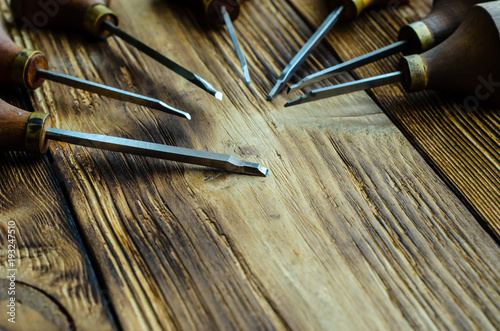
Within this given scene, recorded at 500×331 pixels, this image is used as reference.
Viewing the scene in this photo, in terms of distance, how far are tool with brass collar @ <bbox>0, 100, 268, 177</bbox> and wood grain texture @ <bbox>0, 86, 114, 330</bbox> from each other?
67 mm

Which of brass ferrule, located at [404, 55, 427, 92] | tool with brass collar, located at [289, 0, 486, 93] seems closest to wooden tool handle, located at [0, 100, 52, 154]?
tool with brass collar, located at [289, 0, 486, 93]

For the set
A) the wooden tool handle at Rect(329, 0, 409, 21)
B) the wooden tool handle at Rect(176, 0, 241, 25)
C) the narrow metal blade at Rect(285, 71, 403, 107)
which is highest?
the wooden tool handle at Rect(176, 0, 241, 25)

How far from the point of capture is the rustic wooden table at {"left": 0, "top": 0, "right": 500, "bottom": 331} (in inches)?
32.1

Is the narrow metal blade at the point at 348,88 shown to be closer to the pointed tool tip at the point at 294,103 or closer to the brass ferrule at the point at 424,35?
the pointed tool tip at the point at 294,103

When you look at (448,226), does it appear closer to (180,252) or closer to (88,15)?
(180,252)

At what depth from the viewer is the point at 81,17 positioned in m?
1.23

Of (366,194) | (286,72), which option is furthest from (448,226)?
(286,72)

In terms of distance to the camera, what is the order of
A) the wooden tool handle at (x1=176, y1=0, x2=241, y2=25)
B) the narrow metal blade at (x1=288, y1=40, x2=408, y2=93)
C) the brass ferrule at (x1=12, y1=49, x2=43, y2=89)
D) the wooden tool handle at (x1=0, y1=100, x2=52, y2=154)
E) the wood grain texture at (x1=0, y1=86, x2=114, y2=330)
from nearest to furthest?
1. the wood grain texture at (x1=0, y1=86, x2=114, y2=330)
2. the wooden tool handle at (x1=0, y1=100, x2=52, y2=154)
3. the brass ferrule at (x1=12, y1=49, x2=43, y2=89)
4. the narrow metal blade at (x1=288, y1=40, x2=408, y2=93)
5. the wooden tool handle at (x1=176, y1=0, x2=241, y2=25)

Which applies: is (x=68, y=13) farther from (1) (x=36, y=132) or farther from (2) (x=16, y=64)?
(1) (x=36, y=132)

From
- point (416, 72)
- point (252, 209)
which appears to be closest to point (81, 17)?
point (252, 209)

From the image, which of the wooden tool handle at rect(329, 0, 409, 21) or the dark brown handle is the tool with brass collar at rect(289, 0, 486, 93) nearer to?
the wooden tool handle at rect(329, 0, 409, 21)

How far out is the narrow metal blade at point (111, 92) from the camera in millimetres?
1041

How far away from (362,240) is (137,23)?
902 mm

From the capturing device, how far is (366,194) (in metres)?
0.98
